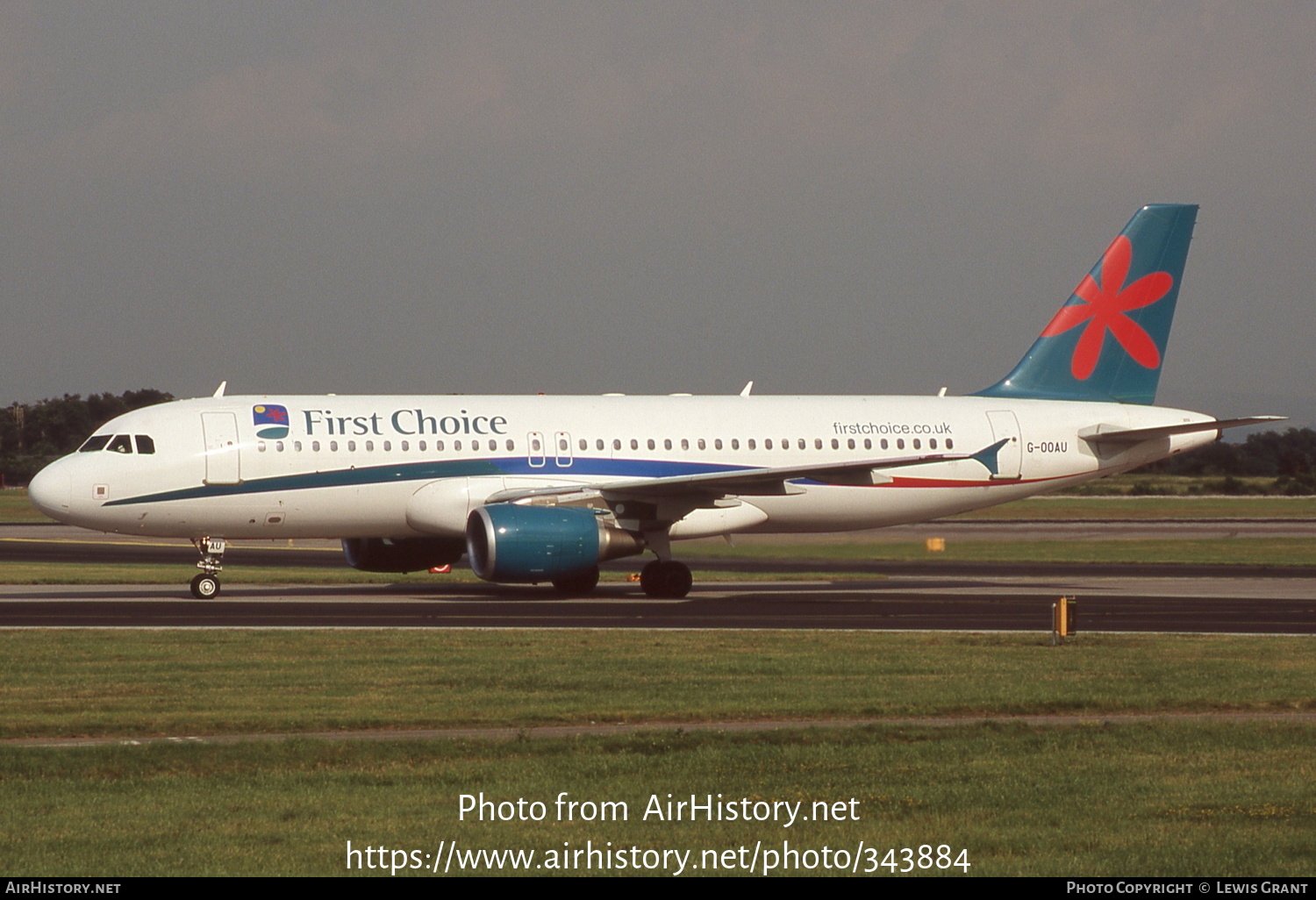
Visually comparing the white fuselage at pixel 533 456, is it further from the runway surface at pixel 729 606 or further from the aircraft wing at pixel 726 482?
the runway surface at pixel 729 606

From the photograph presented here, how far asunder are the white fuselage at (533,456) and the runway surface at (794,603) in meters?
1.72

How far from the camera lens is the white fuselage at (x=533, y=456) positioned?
105 feet

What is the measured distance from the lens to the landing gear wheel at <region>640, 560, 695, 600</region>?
109 feet

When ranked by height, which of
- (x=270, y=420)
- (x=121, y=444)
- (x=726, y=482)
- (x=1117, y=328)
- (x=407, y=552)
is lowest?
(x=407, y=552)

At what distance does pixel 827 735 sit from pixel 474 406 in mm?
20641

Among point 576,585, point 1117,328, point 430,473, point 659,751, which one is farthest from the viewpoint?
point 1117,328

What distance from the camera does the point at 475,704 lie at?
17062mm

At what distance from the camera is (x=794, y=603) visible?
31766 millimetres

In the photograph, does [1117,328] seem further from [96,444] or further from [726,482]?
[96,444]

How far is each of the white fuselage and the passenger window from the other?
16 centimetres

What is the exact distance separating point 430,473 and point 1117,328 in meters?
17.7

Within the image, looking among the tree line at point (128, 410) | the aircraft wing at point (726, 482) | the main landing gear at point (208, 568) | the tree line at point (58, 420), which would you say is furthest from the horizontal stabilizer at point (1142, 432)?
the tree line at point (58, 420)

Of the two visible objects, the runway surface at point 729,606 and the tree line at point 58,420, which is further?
the tree line at point 58,420

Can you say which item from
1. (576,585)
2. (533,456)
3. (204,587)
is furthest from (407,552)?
(204,587)
